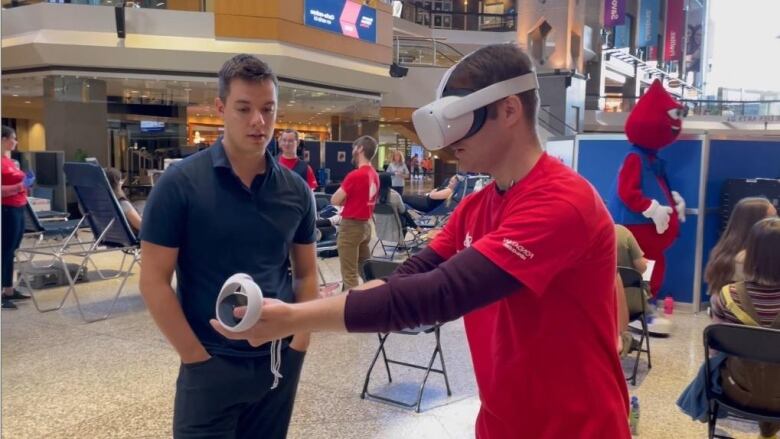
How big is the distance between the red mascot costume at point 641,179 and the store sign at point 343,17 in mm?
9457

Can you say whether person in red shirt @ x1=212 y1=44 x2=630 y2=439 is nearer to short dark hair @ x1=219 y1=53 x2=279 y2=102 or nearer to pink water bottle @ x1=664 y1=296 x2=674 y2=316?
short dark hair @ x1=219 y1=53 x2=279 y2=102

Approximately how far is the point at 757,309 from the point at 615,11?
71.7ft

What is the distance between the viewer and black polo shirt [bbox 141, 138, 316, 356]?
1.63 meters

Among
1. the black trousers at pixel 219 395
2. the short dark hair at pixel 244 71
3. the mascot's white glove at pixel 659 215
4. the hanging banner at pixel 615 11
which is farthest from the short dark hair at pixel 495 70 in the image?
the hanging banner at pixel 615 11

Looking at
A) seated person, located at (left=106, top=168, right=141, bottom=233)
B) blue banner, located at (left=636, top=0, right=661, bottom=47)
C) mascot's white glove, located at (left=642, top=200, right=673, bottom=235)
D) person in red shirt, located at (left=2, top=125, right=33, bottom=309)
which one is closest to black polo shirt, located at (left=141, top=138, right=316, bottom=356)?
mascot's white glove, located at (left=642, top=200, right=673, bottom=235)

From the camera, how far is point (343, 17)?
560 inches

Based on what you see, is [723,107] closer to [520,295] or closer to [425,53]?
[425,53]

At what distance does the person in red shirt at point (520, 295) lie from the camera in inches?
37.6

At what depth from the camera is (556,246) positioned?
3.21 ft

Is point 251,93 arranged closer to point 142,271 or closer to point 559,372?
point 142,271

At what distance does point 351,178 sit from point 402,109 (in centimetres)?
1508

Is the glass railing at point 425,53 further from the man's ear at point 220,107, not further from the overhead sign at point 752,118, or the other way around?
the man's ear at point 220,107

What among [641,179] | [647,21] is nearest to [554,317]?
[641,179]

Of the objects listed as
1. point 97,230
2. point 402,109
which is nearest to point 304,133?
point 402,109
